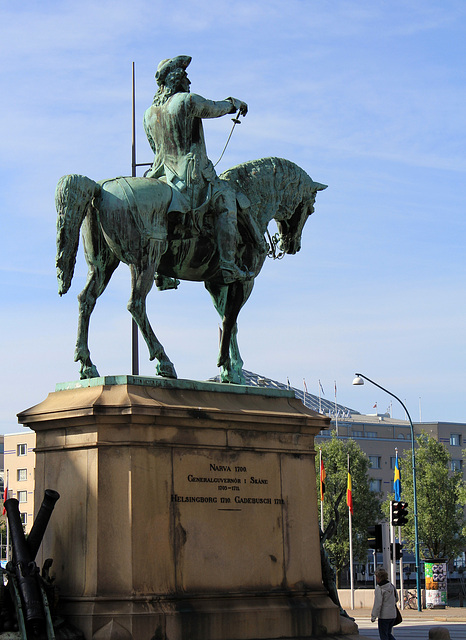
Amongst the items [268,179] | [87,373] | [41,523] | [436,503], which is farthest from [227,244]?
[436,503]

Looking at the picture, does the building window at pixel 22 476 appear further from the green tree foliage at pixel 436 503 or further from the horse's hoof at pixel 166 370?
the horse's hoof at pixel 166 370

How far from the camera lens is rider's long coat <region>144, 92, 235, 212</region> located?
12969 millimetres

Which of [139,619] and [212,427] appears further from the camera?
[212,427]

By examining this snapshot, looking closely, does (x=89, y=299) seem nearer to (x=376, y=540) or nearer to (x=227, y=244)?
(x=227, y=244)

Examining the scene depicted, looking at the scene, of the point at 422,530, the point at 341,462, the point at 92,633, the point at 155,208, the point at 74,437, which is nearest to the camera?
the point at 92,633

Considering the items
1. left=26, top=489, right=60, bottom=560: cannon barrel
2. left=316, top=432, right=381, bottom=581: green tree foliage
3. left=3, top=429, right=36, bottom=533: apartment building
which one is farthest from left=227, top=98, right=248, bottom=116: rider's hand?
left=3, top=429, right=36, bottom=533: apartment building

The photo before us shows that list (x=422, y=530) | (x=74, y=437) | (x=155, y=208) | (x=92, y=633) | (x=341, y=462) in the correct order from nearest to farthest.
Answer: (x=92, y=633)
(x=74, y=437)
(x=155, y=208)
(x=422, y=530)
(x=341, y=462)

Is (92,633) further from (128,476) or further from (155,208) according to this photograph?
(155,208)

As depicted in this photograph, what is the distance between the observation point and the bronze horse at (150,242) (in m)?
12.2

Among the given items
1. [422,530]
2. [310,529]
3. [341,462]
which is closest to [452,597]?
[422,530]

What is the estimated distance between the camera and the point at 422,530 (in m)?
61.5

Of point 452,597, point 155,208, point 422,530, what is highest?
point 155,208

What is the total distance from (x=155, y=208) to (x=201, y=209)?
70 centimetres

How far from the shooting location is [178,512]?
1156 centimetres
